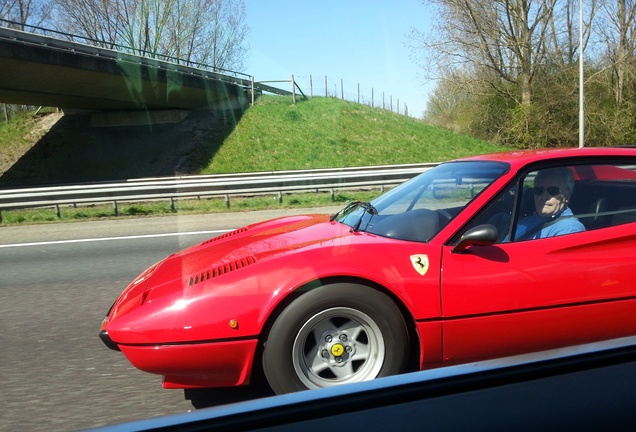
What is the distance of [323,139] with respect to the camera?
28.7 m

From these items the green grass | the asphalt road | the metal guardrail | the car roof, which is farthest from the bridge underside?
the car roof

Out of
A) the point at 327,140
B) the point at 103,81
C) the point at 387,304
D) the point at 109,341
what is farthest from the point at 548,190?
the point at 103,81

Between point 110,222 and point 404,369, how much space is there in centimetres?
1071

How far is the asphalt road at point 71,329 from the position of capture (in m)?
3.43

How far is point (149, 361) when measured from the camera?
3160 millimetres

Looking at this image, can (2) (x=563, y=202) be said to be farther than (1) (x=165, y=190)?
No

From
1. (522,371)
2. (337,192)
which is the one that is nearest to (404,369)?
(522,371)

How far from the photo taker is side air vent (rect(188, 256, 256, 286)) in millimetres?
3379

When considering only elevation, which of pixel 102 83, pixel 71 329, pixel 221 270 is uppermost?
pixel 102 83

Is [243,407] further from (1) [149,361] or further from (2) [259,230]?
(2) [259,230]

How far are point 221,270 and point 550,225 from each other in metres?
1.94

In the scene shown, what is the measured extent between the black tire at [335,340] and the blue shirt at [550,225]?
96 cm

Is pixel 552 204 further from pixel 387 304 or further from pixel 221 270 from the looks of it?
pixel 221 270

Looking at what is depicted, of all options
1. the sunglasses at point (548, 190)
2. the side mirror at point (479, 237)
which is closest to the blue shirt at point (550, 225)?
the sunglasses at point (548, 190)
